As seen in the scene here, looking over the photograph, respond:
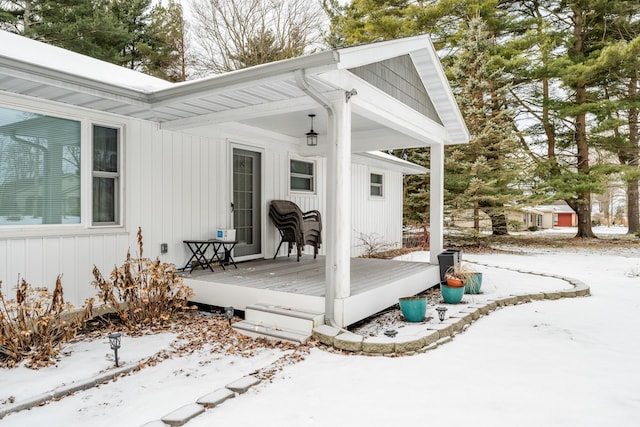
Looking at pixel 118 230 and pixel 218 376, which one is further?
pixel 118 230

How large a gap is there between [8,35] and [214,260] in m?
3.55

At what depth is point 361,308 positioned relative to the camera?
416 cm

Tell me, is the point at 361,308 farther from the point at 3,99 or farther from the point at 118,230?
the point at 3,99

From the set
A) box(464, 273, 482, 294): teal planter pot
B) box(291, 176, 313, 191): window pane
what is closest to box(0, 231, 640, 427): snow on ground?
box(464, 273, 482, 294): teal planter pot

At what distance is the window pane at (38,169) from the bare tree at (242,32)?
36.4ft

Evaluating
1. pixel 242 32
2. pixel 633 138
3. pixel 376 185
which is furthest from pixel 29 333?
pixel 633 138

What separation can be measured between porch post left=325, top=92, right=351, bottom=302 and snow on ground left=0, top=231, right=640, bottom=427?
71 cm

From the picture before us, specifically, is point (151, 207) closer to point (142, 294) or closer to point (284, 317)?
point (142, 294)

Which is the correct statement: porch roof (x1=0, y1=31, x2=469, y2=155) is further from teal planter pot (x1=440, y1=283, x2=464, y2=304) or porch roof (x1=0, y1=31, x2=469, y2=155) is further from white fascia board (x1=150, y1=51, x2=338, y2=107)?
teal planter pot (x1=440, y1=283, x2=464, y2=304)

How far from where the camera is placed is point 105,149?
4.66 meters

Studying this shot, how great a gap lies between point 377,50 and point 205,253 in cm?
357

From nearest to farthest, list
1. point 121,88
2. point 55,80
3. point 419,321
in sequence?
1. point 55,80
2. point 121,88
3. point 419,321

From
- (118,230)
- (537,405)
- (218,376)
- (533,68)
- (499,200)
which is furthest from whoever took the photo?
(533,68)

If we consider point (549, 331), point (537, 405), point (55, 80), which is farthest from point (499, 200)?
point (55, 80)
